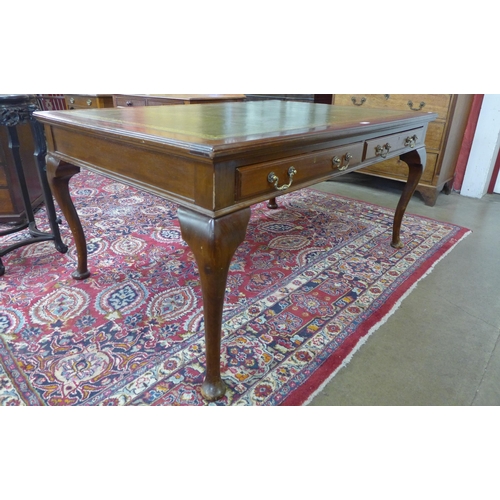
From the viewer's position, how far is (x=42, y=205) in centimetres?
303

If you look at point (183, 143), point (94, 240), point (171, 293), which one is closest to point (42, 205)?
point (94, 240)

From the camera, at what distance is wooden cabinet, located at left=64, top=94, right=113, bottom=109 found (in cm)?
409

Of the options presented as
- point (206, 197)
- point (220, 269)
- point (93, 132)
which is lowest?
point (220, 269)

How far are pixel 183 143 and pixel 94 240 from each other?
1629 mm

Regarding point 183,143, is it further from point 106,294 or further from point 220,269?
point 106,294

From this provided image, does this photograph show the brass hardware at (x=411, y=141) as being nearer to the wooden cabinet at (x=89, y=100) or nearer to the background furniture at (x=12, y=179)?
the background furniture at (x=12, y=179)

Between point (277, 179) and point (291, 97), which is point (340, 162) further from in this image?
point (291, 97)

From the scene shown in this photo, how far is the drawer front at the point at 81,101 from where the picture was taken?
411 cm

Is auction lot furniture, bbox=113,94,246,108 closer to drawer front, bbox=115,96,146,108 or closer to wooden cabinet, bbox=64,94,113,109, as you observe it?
drawer front, bbox=115,96,146,108

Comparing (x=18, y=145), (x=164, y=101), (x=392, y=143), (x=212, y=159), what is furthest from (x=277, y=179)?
(x=164, y=101)

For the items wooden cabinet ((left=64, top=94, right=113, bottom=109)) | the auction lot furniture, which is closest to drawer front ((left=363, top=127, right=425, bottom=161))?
the auction lot furniture

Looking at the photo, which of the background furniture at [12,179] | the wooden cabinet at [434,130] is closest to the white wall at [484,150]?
the wooden cabinet at [434,130]

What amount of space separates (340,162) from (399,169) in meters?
2.13

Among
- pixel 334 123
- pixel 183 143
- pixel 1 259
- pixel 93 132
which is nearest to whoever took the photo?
pixel 183 143
